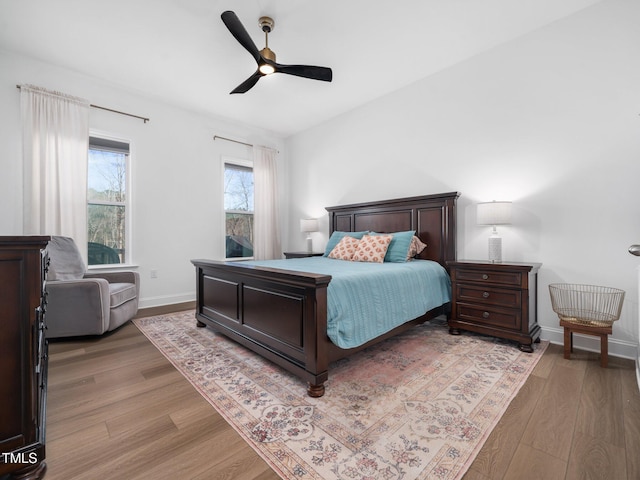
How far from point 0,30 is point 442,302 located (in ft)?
16.6

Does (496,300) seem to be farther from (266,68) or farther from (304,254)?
(266,68)

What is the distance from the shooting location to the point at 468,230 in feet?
10.6

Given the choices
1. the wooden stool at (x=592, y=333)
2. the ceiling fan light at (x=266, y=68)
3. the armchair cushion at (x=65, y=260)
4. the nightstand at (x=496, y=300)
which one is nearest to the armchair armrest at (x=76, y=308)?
the armchair cushion at (x=65, y=260)

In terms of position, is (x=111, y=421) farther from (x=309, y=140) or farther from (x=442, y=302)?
(x=309, y=140)

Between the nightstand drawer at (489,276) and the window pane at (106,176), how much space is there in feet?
14.1

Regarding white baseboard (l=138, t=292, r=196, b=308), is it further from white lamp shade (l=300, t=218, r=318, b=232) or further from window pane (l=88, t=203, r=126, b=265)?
white lamp shade (l=300, t=218, r=318, b=232)

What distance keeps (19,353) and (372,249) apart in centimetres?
274

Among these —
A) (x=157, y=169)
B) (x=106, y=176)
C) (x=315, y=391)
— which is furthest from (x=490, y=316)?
(x=106, y=176)

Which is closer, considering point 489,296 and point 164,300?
point 489,296

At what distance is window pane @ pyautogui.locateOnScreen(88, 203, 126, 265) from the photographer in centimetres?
367

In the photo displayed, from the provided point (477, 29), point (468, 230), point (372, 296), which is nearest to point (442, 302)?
point (468, 230)

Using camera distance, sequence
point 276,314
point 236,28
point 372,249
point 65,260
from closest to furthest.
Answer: point 276,314 → point 236,28 → point 65,260 → point 372,249

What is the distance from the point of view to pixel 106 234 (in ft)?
12.3

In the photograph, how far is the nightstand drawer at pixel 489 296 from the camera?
8.09 ft
